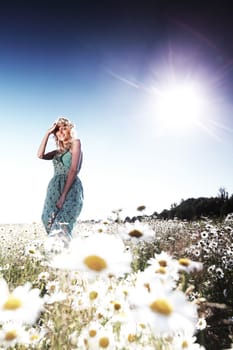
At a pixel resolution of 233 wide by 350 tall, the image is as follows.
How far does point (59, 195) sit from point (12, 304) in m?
3.69

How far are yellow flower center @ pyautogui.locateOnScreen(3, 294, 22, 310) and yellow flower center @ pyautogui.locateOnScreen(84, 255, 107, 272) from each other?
231 millimetres

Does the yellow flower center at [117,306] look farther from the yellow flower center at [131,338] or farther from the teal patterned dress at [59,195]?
the teal patterned dress at [59,195]

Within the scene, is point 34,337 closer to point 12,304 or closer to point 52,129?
point 12,304

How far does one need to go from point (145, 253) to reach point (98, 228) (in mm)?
4251

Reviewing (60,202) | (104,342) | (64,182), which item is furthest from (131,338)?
(64,182)

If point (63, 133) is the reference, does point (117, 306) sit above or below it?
below

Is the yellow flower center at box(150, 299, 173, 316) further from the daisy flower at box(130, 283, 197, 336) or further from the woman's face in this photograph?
the woman's face

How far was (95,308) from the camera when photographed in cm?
181

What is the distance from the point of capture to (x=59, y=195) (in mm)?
4941

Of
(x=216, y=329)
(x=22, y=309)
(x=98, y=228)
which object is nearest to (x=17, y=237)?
(x=216, y=329)

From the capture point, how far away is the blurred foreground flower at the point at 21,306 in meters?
1.21

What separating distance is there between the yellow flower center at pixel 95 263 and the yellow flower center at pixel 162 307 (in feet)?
0.64

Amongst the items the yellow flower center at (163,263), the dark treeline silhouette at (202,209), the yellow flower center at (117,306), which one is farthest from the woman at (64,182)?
the dark treeline silhouette at (202,209)

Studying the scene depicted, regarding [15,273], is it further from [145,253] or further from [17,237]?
[17,237]
